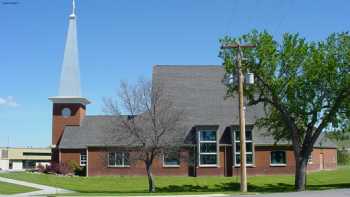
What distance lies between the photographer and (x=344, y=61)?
34688 mm

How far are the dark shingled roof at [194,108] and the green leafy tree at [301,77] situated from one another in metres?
14.7

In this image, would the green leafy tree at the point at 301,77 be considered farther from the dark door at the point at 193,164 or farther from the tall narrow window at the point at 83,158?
the tall narrow window at the point at 83,158

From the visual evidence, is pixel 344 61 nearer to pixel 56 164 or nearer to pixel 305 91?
pixel 305 91

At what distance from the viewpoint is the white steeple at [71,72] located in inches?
2275

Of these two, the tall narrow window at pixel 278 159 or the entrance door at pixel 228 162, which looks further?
the tall narrow window at pixel 278 159

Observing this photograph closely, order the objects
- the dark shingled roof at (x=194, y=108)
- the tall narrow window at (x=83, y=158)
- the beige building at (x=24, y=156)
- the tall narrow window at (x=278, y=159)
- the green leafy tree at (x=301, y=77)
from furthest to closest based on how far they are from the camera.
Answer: the beige building at (x=24, y=156)
the tall narrow window at (x=83, y=158)
the dark shingled roof at (x=194, y=108)
the tall narrow window at (x=278, y=159)
the green leafy tree at (x=301, y=77)

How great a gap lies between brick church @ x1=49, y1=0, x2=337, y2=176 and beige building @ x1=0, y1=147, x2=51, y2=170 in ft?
245

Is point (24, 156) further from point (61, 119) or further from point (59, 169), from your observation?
point (59, 169)

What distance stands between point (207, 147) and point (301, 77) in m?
17.7

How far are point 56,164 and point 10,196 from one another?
2230 cm

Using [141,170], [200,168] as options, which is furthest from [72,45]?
[200,168]

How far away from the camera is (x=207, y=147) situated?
50.5 meters

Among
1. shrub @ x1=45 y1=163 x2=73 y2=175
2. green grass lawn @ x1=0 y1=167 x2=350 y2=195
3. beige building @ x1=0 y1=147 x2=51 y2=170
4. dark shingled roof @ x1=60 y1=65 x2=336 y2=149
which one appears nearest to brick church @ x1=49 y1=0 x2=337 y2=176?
dark shingled roof @ x1=60 y1=65 x2=336 y2=149

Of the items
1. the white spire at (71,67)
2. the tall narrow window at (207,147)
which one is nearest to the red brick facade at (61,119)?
the white spire at (71,67)
